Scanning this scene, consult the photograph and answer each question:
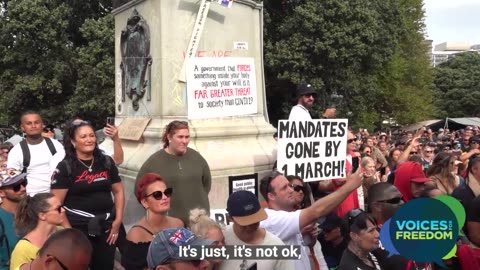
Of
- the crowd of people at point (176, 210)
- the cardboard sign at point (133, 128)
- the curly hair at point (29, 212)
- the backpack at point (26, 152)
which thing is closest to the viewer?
the crowd of people at point (176, 210)

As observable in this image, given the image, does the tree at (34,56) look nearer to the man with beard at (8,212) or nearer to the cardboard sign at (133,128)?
the cardboard sign at (133,128)

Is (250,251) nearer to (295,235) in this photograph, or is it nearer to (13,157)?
(295,235)

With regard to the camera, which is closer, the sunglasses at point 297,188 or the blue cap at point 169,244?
the blue cap at point 169,244

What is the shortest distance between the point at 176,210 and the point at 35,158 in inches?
61.0

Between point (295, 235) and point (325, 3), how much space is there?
875 inches

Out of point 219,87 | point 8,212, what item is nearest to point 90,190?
point 8,212

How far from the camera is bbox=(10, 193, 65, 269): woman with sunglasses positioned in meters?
3.67

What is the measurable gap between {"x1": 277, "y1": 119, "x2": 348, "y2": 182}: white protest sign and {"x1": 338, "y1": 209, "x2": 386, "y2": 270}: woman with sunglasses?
1620 millimetres

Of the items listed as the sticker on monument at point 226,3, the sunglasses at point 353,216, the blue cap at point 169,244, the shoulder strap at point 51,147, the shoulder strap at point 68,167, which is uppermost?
the sticker on monument at point 226,3

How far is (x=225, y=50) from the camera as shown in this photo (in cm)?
696

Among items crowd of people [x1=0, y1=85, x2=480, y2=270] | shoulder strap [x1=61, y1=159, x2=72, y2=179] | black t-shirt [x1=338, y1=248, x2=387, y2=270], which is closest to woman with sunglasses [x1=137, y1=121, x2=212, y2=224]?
crowd of people [x1=0, y1=85, x2=480, y2=270]

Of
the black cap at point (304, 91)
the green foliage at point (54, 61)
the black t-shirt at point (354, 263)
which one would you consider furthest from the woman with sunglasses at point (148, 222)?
the green foliage at point (54, 61)

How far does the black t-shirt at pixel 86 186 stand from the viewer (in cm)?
464

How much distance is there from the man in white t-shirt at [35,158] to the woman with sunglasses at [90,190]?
2.43 feet
